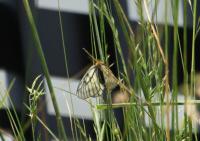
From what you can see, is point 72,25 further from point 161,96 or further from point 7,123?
point 161,96

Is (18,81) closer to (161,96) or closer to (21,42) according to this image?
(21,42)

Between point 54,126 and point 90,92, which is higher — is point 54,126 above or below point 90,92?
below

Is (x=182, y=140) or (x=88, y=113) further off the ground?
(x=182, y=140)

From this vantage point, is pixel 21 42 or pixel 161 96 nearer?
pixel 161 96

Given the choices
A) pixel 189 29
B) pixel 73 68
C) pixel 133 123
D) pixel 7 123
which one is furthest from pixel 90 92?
pixel 189 29

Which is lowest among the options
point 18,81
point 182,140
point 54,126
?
point 54,126

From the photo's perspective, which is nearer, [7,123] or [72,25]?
[7,123]

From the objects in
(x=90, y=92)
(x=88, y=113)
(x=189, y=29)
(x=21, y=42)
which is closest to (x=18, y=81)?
(x=21, y=42)

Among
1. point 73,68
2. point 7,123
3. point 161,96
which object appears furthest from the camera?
point 73,68

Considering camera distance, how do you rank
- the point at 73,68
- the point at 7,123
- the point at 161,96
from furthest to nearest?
the point at 73,68, the point at 7,123, the point at 161,96
